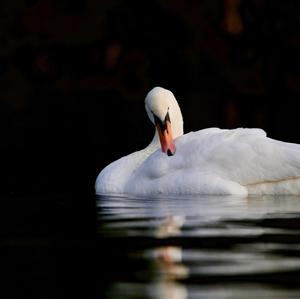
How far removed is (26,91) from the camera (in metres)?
30.6

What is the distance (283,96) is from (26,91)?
552 cm

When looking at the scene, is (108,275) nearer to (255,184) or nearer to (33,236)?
(33,236)

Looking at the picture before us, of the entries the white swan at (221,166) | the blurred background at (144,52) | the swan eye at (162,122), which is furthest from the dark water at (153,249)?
the blurred background at (144,52)

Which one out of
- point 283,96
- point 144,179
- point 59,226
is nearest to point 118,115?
point 283,96

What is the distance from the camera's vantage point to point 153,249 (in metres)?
7.57

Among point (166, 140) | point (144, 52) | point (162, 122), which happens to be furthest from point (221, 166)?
point (144, 52)

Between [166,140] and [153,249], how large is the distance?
4.19m

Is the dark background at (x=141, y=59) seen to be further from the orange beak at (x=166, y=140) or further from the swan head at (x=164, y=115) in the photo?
the orange beak at (x=166, y=140)

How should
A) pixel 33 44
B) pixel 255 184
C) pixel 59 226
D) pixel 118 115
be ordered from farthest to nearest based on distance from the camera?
pixel 33 44
pixel 118 115
pixel 255 184
pixel 59 226

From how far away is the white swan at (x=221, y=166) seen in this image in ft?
36.4

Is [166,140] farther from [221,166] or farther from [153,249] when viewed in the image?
[153,249]

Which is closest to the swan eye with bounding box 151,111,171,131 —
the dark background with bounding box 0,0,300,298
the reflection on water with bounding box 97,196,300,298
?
the reflection on water with bounding box 97,196,300,298

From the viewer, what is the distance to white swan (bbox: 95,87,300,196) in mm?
11086

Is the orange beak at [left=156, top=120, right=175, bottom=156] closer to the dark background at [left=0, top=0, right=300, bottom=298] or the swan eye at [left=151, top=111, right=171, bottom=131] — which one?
the swan eye at [left=151, top=111, right=171, bottom=131]
